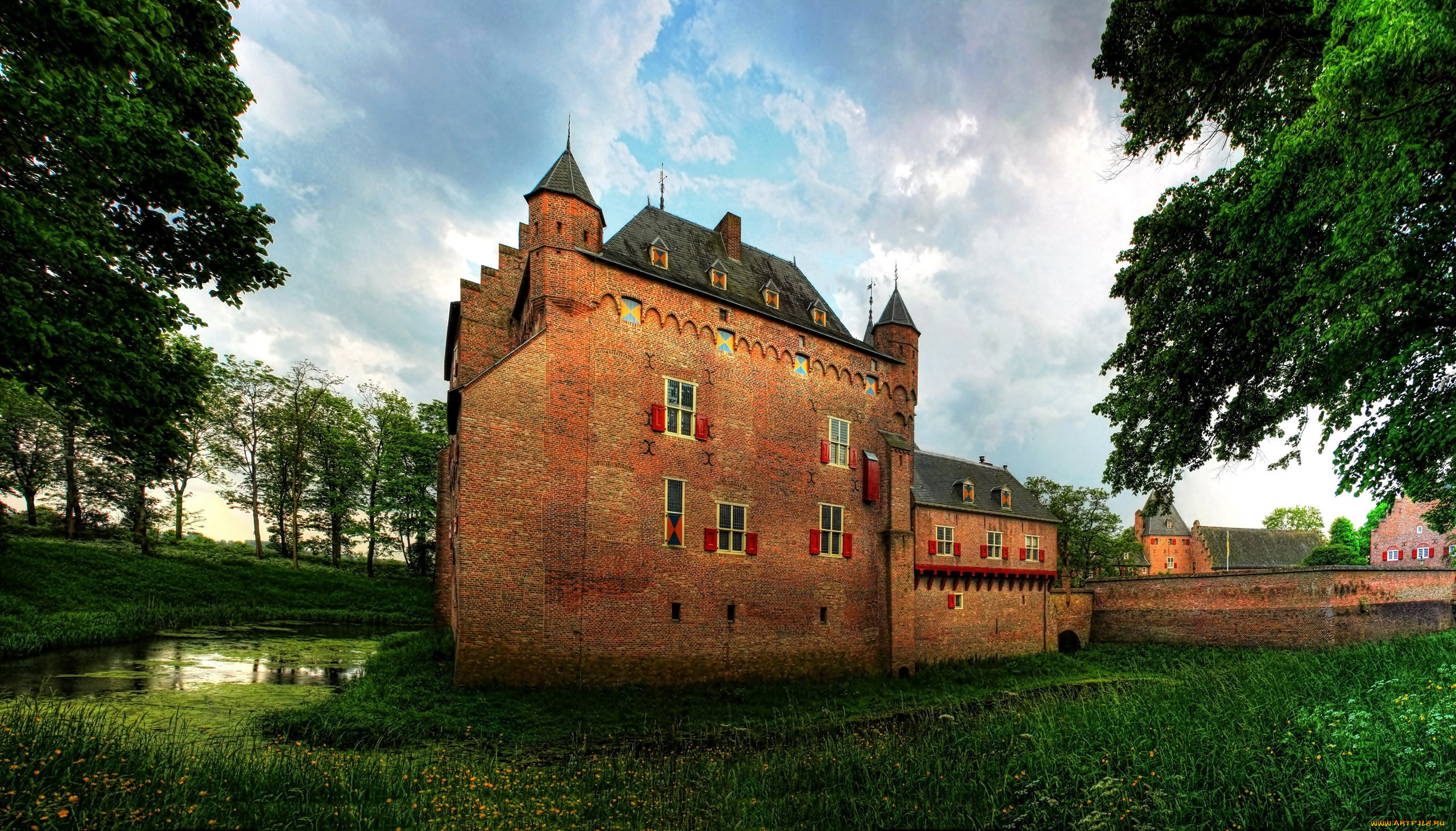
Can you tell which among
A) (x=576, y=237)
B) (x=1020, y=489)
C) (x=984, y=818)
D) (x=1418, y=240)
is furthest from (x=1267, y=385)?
(x=1020, y=489)

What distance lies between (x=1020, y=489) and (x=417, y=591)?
3003cm

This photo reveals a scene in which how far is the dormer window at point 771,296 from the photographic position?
1872cm

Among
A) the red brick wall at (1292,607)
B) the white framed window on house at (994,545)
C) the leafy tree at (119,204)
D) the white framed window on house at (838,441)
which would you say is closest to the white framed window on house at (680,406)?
the white framed window on house at (838,441)

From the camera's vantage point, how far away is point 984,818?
6.64 metres

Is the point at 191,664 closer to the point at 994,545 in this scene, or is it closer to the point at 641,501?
the point at 641,501

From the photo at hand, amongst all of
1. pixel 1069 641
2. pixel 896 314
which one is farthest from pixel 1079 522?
pixel 896 314

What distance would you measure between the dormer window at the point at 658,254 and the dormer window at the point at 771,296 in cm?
350

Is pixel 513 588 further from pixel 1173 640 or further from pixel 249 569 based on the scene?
pixel 1173 640

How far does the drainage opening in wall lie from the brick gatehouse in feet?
22.0

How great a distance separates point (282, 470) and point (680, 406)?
2817cm

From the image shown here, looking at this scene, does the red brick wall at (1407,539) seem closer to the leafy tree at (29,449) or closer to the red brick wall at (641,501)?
the red brick wall at (641,501)

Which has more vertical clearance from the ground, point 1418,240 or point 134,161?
point 134,161

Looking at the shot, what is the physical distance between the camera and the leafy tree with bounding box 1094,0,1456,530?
605cm

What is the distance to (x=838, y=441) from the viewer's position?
1912cm
